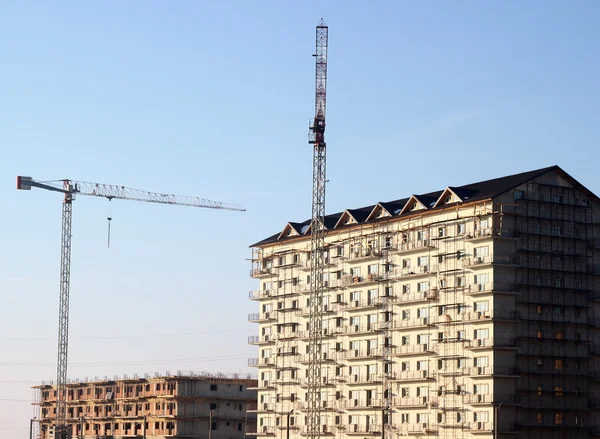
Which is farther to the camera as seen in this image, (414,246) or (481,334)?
(414,246)

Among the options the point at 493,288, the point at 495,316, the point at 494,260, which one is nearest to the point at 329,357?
the point at 495,316

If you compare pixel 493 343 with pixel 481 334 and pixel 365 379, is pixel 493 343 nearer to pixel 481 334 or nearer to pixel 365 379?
pixel 481 334

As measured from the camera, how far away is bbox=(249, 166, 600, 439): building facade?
152 m

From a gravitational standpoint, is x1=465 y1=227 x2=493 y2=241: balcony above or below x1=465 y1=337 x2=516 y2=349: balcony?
above

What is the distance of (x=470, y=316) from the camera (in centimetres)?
15400

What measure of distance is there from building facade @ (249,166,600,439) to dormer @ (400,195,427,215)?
38 centimetres

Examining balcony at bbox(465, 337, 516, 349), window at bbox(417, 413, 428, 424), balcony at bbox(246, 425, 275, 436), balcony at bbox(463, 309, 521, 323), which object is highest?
balcony at bbox(463, 309, 521, 323)

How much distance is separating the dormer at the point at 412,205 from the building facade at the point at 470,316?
38 cm

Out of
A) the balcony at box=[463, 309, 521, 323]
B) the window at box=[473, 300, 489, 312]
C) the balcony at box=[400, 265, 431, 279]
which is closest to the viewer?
the balcony at box=[463, 309, 521, 323]

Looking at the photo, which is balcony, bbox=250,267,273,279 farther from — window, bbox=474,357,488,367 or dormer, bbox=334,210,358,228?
window, bbox=474,357,488,367

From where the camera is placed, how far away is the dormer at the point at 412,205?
6540 inches

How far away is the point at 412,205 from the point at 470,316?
21.2 metres

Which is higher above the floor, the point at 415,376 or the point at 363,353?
the point at 363,353

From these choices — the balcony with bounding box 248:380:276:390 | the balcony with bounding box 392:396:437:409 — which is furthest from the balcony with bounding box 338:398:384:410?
the balcony with bounding box 248:380:276:390
